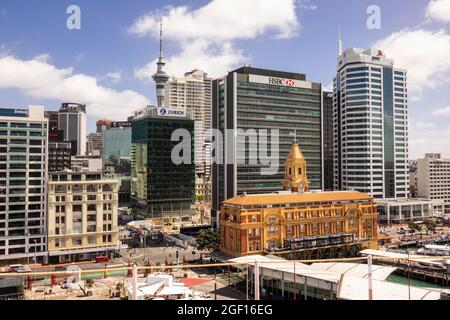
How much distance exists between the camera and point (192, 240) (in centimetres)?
9175

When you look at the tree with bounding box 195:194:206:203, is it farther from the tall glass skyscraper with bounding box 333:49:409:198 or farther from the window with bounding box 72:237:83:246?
the window with bounding box 72:237:83:246

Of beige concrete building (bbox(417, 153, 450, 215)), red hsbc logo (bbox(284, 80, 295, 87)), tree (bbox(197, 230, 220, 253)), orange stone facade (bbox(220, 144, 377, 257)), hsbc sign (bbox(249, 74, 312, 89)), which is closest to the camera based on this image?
orange stone facade (bbox(220, 144, 377, 257))

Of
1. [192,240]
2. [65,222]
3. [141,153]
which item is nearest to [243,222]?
[192,240]

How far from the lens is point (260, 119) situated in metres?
111

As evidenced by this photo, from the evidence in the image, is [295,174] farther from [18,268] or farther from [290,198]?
[18,268]

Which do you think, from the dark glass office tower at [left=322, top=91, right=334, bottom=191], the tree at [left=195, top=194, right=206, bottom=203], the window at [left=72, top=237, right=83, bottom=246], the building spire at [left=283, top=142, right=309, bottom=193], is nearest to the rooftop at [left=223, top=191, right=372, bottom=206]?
the building spire at [left=283, top=142, right=309, bottom=193]

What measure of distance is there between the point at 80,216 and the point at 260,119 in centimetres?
5631

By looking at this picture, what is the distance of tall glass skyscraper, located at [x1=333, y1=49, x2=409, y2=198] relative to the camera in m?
135

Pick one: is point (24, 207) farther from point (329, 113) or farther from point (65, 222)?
point (329, 113)

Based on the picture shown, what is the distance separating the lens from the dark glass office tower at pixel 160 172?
5202 inches

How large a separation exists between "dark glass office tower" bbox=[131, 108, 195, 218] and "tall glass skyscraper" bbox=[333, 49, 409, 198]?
185ft

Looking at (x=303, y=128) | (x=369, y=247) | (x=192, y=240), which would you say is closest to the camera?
(x=369, y=247)
